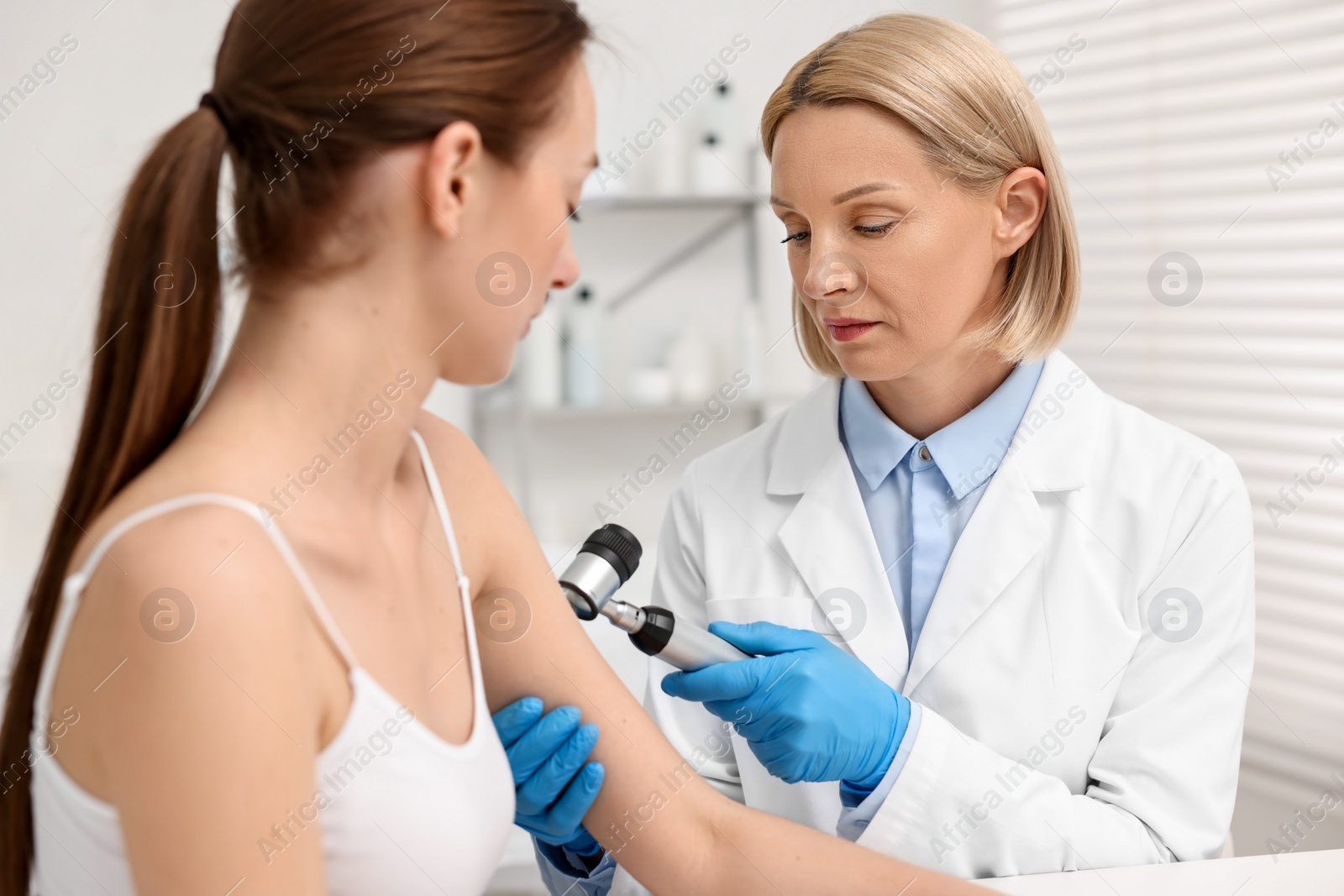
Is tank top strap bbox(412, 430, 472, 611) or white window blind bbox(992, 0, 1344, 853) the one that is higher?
tank top strap bbox(412, 430, 472, 611)

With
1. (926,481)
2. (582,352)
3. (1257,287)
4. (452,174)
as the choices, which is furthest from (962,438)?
(582,352)

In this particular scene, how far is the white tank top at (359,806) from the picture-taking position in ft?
1.90

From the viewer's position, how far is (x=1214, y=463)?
1132 mm

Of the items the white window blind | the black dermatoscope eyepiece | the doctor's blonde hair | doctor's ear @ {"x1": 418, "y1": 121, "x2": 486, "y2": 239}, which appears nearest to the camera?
doctor's ear @ {"x1": 418, "y1": 121, "x2": 486, "y2": 239}

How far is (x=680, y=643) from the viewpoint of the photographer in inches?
37.0

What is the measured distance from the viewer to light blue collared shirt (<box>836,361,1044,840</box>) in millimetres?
1188

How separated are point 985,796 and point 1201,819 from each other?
23 cm

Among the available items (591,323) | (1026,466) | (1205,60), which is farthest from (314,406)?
(591,323)

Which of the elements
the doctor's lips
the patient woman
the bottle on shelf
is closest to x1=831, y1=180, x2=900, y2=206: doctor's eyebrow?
the doctor's lips

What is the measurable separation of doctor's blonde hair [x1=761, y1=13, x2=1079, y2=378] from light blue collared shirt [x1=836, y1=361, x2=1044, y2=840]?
0.07 metres

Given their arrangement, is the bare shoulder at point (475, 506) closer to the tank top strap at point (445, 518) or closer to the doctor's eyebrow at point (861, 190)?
the tank top strap at point (445, 518)

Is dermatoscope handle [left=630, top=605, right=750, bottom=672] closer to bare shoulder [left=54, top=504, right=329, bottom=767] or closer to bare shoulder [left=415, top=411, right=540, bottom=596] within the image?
bare shoulder [left=415, top=411, right=540, bottom=596]

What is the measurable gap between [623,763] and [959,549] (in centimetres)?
45

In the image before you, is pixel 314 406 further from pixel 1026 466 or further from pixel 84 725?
pixel 1026 466
